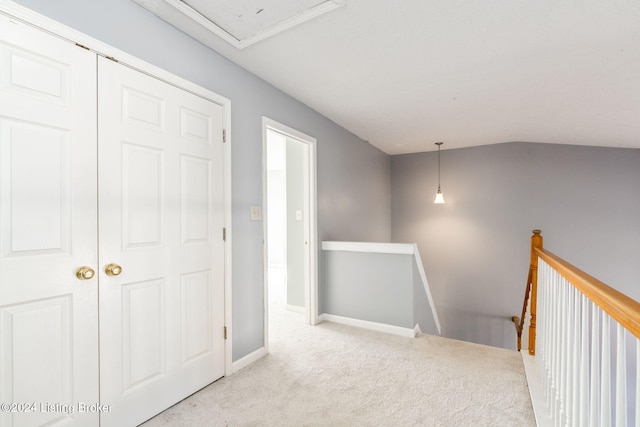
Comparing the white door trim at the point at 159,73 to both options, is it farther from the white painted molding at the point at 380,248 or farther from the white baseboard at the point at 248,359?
the white painted molding at the point at 380,248

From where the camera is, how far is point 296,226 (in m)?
3.85

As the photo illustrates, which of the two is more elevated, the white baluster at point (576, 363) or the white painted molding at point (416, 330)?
the white baluster at point (576, 363)

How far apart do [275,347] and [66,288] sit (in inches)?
69.0

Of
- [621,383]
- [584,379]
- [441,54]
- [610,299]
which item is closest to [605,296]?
[610,299]

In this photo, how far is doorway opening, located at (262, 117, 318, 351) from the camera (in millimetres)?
2778

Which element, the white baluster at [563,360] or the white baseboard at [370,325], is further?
the white baseboard at [370,325]

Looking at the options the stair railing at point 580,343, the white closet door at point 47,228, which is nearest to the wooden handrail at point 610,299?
the stair railing at point 580,343

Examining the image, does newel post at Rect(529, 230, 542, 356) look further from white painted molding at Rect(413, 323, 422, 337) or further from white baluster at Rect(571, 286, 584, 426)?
white baluster at Rect(571, 286, 584, 426)

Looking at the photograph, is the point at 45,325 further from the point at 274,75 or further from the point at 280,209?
the point at 280,209

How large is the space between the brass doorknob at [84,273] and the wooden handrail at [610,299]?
2068mm

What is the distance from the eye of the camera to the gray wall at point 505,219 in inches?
158

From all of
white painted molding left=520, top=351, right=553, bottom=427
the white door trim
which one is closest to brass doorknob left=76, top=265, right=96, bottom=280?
the white door trim

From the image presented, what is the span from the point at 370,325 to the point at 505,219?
2948mm

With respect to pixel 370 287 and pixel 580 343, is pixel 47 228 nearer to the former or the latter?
pixel 580 343
